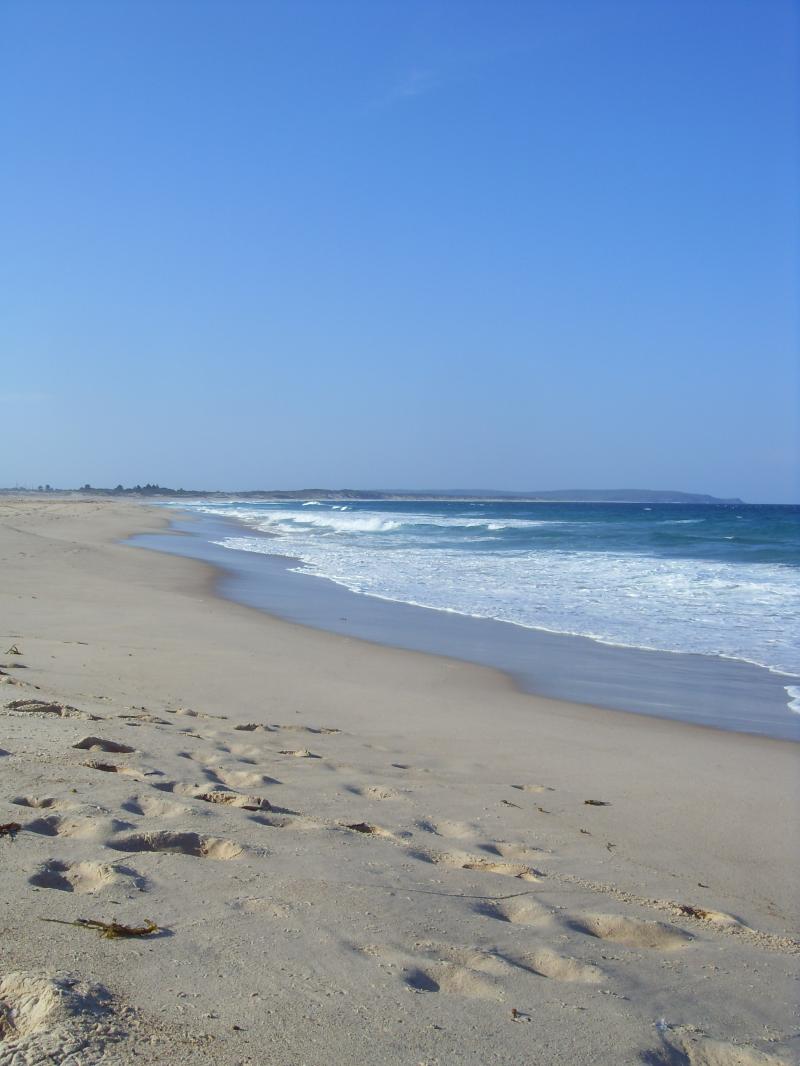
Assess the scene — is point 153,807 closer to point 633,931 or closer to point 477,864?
point 477,864

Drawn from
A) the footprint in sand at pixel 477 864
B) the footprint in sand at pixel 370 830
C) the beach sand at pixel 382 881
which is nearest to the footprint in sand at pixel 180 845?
the beach sand at pixel 382 881

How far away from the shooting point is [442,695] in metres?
8.08

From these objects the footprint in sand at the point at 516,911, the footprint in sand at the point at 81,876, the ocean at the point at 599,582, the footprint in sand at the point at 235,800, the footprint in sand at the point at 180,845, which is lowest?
the ocean at the point at 599,582

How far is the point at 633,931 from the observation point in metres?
3.22

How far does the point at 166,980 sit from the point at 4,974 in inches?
16.6

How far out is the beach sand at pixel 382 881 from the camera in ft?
7.46

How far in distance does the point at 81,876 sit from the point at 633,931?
2033mm

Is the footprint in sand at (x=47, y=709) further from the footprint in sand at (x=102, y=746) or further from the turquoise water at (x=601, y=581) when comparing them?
the turquoise water at (x=601, y=581)

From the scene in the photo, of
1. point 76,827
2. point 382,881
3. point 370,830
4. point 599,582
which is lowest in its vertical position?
point 599,582

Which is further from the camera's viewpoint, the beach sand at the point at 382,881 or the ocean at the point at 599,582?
the ocean at the point at 599,582

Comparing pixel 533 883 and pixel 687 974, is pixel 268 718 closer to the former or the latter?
pixel 533 883

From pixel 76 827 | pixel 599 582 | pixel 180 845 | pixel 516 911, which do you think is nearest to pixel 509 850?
pixel 516 911

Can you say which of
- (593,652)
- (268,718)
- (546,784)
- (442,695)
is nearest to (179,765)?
(268,718)

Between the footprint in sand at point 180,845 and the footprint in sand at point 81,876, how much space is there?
0.25 meters
